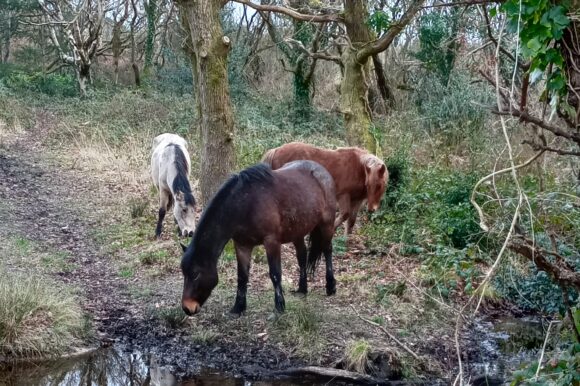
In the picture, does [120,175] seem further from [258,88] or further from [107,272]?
[258,88]

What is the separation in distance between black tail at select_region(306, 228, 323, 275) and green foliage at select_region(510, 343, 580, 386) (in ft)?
14.2

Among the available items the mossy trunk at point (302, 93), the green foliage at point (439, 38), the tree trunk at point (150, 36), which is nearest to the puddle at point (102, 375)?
the green foliage at point (439, 38)

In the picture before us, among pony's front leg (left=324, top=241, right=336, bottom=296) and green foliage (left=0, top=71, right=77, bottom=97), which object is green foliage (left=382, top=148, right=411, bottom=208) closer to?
pony's front leg (left=324, top=241, right=336, bottom=296)

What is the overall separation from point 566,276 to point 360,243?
260 inches

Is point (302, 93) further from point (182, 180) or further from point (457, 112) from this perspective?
point (182, 180)

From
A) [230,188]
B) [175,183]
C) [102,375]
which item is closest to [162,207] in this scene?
[175,183]

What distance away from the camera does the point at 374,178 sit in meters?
9.84

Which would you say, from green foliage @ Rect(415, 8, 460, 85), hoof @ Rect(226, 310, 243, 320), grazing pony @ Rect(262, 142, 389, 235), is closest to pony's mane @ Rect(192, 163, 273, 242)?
hoof @ Rect(226, 310, 243, 320)

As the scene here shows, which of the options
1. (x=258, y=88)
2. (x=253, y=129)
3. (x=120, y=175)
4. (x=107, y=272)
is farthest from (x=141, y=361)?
(x=258, y=88)

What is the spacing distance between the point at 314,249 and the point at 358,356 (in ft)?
6.78

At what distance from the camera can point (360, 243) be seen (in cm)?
1040

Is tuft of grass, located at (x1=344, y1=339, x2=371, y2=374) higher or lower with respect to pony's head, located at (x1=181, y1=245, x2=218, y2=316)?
lower

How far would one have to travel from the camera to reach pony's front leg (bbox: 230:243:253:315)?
7.38m

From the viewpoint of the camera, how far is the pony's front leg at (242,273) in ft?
24.2
